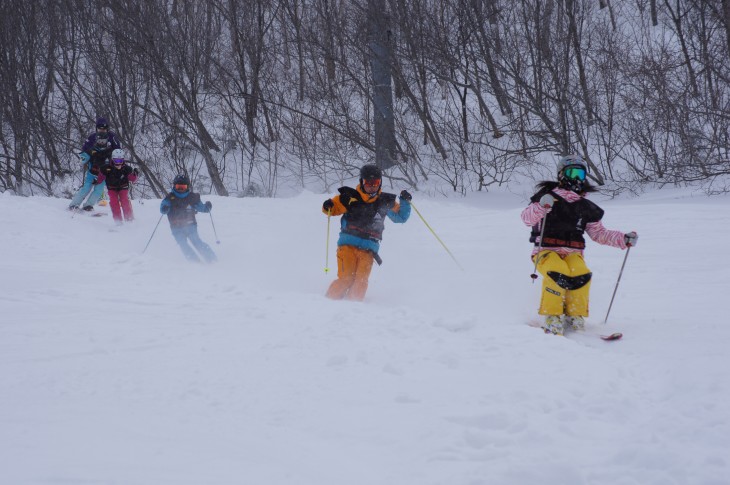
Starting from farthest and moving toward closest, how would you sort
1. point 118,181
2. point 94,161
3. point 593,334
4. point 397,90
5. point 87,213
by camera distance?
point 397,90, point 94,161, point 87,213, point 118,181, point 593,334

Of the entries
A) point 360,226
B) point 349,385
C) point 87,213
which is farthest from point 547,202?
point 87,213

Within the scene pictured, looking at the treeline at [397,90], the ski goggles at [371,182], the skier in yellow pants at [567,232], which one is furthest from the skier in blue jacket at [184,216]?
the treeline at [397,90]


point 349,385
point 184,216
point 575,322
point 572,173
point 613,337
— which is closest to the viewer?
point 349,385

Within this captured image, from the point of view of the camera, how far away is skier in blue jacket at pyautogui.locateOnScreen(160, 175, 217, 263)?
27.7 feet

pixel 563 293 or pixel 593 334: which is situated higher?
pixel 563 293

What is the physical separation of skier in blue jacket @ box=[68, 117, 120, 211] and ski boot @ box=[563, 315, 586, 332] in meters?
9.12

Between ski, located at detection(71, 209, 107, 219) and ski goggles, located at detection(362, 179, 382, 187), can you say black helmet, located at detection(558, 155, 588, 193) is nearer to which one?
ski goggles, located at detection(362, 179, 382, 187)

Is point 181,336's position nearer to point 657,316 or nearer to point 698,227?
point 657,316

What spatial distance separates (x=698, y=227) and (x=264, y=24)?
1558cm

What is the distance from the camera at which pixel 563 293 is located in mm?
4711

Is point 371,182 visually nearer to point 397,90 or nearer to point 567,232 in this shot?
point 567,232

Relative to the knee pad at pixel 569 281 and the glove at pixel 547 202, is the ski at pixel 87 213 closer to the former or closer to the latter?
the glove at pixel 547 202

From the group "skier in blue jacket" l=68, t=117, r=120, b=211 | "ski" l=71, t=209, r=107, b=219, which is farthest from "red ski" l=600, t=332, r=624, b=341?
"skier in blue jacket" l=68, t=117, r=120, b=211

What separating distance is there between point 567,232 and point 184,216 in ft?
18.7
